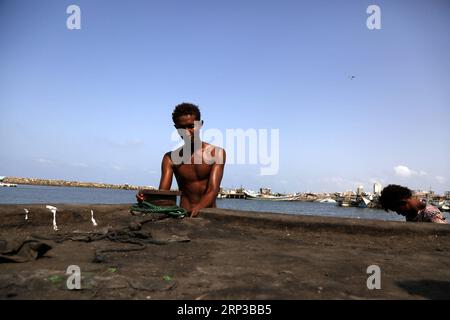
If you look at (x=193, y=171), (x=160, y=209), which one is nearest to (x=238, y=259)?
(x=160, y=209)

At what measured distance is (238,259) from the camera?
9.78 feet

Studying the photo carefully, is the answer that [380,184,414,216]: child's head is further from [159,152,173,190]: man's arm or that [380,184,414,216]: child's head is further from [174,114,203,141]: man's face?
[159,152,173,190]: man's arm

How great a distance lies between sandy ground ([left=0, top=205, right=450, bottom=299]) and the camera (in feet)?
6.83

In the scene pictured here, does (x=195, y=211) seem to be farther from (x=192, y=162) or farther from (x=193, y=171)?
(x=192, y=162)

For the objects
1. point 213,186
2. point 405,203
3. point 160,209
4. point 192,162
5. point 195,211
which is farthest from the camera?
point 192,162

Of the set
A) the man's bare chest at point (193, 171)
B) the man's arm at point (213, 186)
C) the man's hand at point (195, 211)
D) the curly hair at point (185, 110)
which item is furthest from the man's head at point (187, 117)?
the man's hand at point (195, 211)

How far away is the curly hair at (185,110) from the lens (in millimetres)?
5539

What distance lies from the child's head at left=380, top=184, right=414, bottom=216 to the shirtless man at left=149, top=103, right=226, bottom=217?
2556mm

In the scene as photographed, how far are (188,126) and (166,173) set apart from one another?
0.85 m

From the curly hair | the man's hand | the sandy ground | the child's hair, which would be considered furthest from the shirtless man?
the child's hair

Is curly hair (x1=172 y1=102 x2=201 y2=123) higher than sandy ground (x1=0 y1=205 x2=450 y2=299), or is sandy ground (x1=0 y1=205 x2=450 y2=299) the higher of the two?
curly hair (x1=172 y1=102 x2=201 y2=123)

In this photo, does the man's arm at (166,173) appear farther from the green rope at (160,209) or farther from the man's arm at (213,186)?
the green rope at (160,209)

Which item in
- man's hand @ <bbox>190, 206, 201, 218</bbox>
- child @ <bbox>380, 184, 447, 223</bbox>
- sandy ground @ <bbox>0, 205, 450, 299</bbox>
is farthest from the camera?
child @ <bbox>380, 184, 447, 223</bbox>
